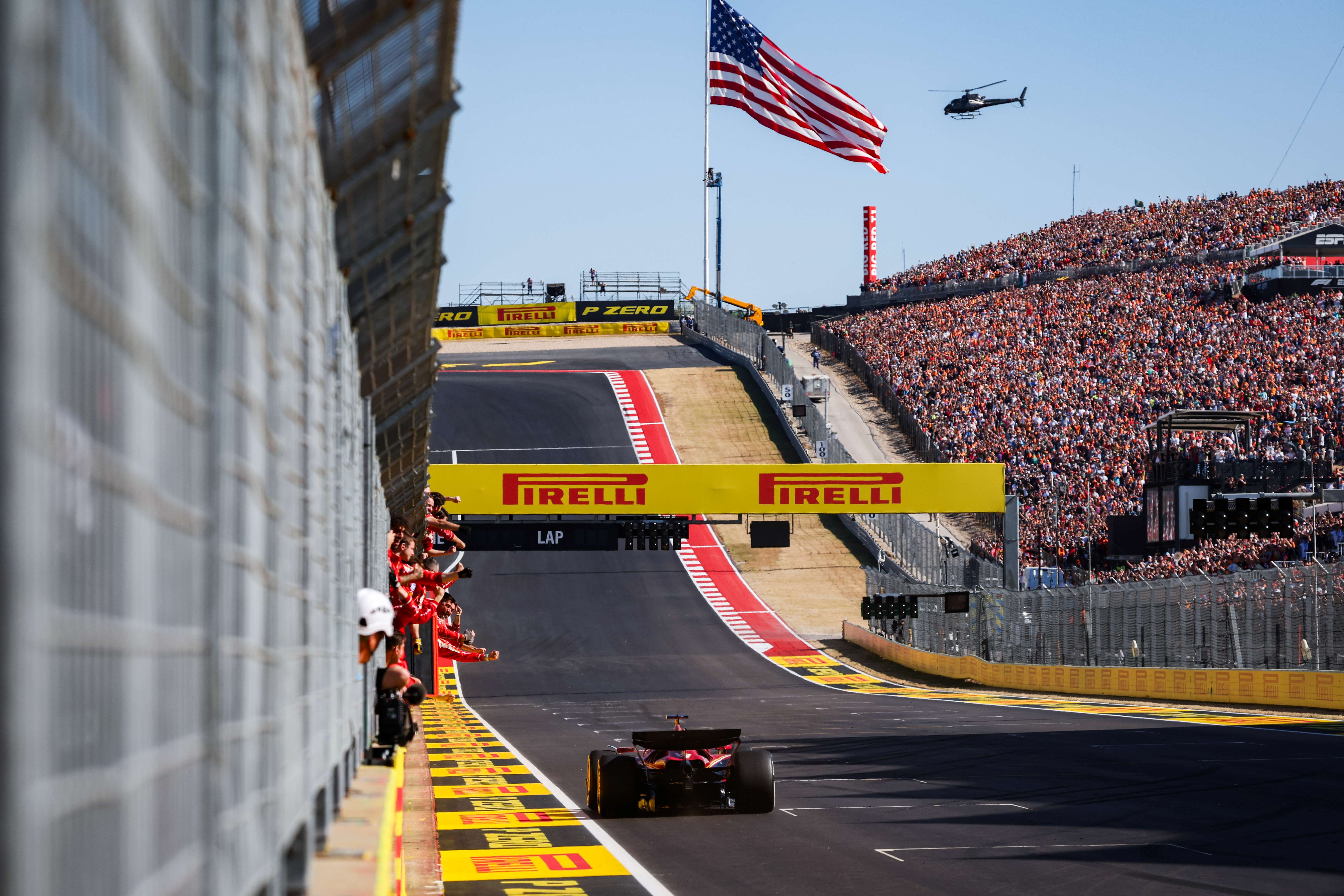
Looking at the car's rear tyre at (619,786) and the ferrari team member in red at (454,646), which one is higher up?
the ferrari team member in red at (454,646)

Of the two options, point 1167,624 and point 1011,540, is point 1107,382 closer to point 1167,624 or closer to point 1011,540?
point 1011,540

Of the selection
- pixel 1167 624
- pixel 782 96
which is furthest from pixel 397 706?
pixel 782 96

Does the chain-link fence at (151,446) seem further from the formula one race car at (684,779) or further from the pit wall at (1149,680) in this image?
the pit wall at (1149,680)

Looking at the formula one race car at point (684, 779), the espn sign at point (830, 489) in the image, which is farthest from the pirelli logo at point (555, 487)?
the formula one race car at point (684, 779)

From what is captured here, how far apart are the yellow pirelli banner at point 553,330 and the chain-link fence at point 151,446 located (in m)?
84.5

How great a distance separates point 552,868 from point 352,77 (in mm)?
8241

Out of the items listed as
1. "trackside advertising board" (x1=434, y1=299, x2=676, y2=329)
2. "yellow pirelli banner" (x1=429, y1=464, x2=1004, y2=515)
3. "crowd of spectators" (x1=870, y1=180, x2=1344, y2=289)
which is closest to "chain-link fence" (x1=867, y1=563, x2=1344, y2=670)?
"yellow pirelli banner" (x1=429, y1=464, x2=1004, y2=515)

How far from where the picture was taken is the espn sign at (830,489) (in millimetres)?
40812

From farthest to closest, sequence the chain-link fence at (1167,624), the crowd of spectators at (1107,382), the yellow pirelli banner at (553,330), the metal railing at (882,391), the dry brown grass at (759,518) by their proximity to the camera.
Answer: the yellow pirelli banner at (553,330) → the metal railing at (882,391) → the dry brown grass at (759,518) → the crowd of spectators at (1107,382) → the chain-link fence at (1167,624)

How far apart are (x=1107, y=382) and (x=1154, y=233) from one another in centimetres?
2753

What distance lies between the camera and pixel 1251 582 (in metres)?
26.6

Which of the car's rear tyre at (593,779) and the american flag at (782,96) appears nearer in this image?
the car's rear tyre at (593,779)

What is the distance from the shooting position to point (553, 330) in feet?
299

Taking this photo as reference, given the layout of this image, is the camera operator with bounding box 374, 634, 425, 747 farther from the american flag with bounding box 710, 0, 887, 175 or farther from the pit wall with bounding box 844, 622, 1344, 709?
the american flag with bounding box 710, 0, 887, 175
